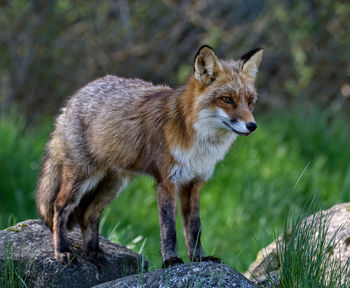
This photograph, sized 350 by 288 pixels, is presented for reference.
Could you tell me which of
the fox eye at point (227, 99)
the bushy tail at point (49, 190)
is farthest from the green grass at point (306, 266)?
the bushy tail at point (49, 190)

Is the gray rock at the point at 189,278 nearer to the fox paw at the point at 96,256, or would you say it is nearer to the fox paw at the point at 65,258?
the fox paw at the point at 65,258

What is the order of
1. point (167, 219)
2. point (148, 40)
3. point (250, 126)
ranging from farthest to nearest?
point (148, 40) → point (167, 219) → point (250, 126)

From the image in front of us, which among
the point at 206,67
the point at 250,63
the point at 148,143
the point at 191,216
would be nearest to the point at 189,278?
the point at 191,216

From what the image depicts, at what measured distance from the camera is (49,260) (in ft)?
13.3

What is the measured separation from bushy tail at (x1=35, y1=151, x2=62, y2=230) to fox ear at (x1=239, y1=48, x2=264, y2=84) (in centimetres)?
155

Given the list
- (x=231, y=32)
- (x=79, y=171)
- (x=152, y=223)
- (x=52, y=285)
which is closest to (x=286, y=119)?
(x=231, y=32)

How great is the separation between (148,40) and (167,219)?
21.0 feet

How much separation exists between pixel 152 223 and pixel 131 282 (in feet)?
11.9

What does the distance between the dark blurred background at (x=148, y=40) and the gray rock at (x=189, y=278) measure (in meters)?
6.24

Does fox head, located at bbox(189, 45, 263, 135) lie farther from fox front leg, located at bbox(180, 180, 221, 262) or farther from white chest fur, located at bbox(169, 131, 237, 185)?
fox front leg, located at bbox(180, 180, 221, 262)

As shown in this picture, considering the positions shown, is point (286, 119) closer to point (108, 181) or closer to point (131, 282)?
point (108, 181)

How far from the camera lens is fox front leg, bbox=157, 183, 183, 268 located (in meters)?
3.83

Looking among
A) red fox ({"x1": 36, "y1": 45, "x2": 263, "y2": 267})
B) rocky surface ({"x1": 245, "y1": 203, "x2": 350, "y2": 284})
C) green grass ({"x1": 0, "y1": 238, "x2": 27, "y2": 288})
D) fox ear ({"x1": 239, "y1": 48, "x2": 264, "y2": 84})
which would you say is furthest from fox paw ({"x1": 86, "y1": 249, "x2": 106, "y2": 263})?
fox ear ({"x1": 239, "y1": 48, "x2": 264, "y2": 84})

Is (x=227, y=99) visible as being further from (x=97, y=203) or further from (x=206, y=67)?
(x=97, y=203)
